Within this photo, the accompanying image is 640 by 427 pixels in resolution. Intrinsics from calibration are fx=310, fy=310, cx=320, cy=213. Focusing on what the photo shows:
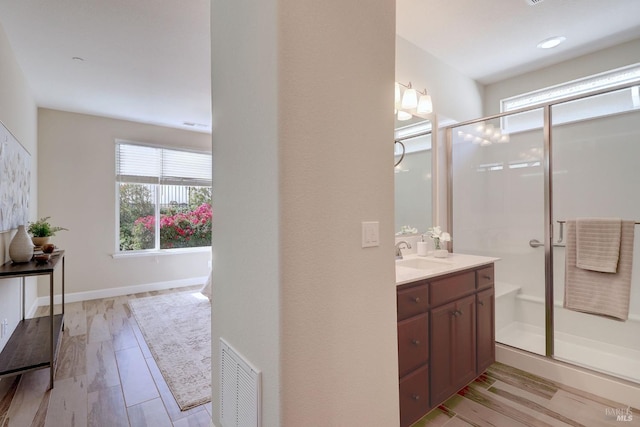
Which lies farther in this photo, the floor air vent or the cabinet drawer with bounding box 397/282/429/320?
the cabinet drawer with bounding box 397/282/429/320

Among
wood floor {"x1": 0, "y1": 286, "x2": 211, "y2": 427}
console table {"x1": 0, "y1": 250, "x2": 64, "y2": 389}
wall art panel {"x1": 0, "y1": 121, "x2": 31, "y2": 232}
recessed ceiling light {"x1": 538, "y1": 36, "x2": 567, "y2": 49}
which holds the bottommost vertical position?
wood floor {"x1": 0, "y1": 286, "x2": 211, "y2": 427}

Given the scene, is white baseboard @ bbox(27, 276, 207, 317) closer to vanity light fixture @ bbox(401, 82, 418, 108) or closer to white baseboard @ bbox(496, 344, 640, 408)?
vanity light fixture @ bbox(401, 82, 418, 108)

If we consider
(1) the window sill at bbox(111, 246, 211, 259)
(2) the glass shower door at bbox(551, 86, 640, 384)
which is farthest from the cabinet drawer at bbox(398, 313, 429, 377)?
(1) the window sill at bbox(111, 246, 211, 259)

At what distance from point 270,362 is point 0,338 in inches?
108

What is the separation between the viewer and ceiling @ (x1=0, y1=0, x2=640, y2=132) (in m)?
2.30

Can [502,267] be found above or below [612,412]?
above

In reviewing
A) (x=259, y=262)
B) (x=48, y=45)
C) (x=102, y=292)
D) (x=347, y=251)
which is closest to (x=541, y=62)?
(x=347, y=251)

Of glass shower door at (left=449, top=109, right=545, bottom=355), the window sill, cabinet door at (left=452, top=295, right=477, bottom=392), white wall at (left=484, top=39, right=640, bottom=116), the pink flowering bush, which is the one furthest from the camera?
the pink flowering bush

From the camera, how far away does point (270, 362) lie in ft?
3.74

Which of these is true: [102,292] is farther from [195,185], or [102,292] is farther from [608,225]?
[608,225]

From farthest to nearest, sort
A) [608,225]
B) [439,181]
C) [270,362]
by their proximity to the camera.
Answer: [439,181] → [608,225] → [270,362]

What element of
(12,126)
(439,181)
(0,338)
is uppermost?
(12,126)

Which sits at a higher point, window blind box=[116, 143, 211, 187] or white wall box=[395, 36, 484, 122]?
white wall box=[395, 36, 484, 122]

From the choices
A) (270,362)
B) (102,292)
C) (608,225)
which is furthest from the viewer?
(102,292)
